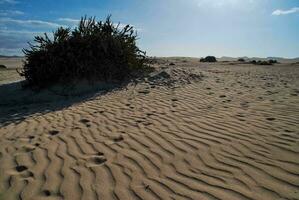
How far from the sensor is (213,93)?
8.58m

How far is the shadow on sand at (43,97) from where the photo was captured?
308 inches

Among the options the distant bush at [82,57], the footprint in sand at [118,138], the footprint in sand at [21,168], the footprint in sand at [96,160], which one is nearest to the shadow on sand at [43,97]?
the distant bush at [82,57]

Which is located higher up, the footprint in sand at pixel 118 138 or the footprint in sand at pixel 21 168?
the footprint in sand at pixel 118 138

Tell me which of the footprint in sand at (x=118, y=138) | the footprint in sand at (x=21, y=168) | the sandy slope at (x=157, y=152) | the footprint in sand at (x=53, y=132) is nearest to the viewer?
the sandy slope at (x=157, y=152)

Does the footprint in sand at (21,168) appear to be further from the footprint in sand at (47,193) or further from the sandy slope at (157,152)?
the footprint in sand at (47,193)

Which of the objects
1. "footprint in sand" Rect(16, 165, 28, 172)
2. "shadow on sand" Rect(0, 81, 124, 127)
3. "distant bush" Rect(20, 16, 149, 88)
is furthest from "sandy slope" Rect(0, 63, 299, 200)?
"distant bush" Rect(20, 16, 149, 88)

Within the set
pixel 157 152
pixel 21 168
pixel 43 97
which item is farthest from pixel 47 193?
pixel 43 97

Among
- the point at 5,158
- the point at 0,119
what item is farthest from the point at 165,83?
the point at 5,158

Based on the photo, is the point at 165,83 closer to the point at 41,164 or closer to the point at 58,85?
the point at 58,85

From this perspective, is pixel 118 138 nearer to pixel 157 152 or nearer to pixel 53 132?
pixel 157 152

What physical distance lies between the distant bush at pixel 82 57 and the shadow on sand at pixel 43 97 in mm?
401

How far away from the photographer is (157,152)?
4.30m

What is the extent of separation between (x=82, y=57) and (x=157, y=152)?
690 centimetres

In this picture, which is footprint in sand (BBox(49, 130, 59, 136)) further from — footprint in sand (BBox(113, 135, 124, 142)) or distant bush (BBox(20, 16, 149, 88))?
distant bush (BBox(20, 16, 149, 88))
